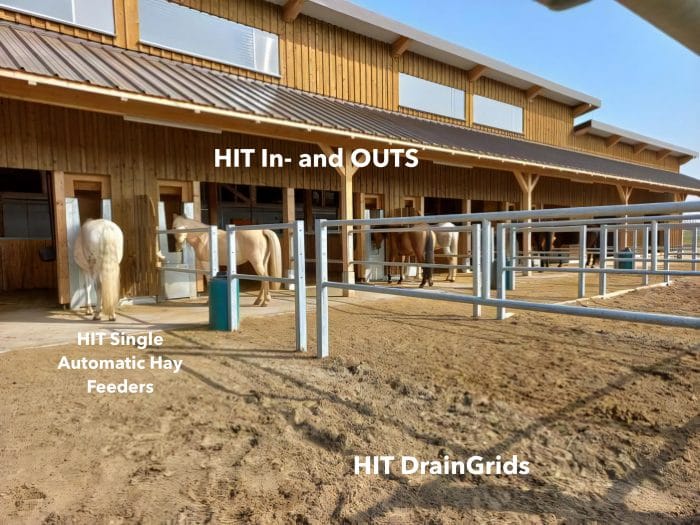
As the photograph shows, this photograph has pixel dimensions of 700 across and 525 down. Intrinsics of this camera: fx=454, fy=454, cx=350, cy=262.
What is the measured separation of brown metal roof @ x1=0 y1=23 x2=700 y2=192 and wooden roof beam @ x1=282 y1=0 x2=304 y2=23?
5.13ft

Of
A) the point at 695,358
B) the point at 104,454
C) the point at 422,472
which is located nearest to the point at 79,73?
the point at 104,454

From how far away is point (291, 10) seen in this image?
32.4ft

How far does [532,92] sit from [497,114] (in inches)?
84.6

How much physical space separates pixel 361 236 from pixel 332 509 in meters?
9.16

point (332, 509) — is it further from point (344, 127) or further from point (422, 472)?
point (344, 127)

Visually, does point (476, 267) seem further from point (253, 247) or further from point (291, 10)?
point (291, 10)

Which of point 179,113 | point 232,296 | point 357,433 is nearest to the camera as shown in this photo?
point 357,433

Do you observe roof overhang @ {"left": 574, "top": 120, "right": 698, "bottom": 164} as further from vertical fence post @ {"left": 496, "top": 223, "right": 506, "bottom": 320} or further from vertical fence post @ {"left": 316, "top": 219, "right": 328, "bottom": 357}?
vertical fence post @ {"left": 316, "top": 219, "right": 328, "bottom": 357}

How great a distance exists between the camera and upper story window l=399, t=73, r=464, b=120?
12625mm

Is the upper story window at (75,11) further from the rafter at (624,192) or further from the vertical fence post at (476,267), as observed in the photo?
the rafter at (624,192)

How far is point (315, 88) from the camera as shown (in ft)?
35.0

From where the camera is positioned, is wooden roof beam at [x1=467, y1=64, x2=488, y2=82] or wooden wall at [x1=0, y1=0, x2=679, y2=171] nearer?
wooden wall at [x1=0, y1=0, x2=679, y2=171]

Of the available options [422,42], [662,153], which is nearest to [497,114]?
[422,42]

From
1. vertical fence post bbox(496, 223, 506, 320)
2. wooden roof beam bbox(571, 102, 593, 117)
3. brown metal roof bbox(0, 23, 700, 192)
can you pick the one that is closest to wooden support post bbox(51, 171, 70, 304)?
brown metal roof bbox(0, 23, 700, 192)
